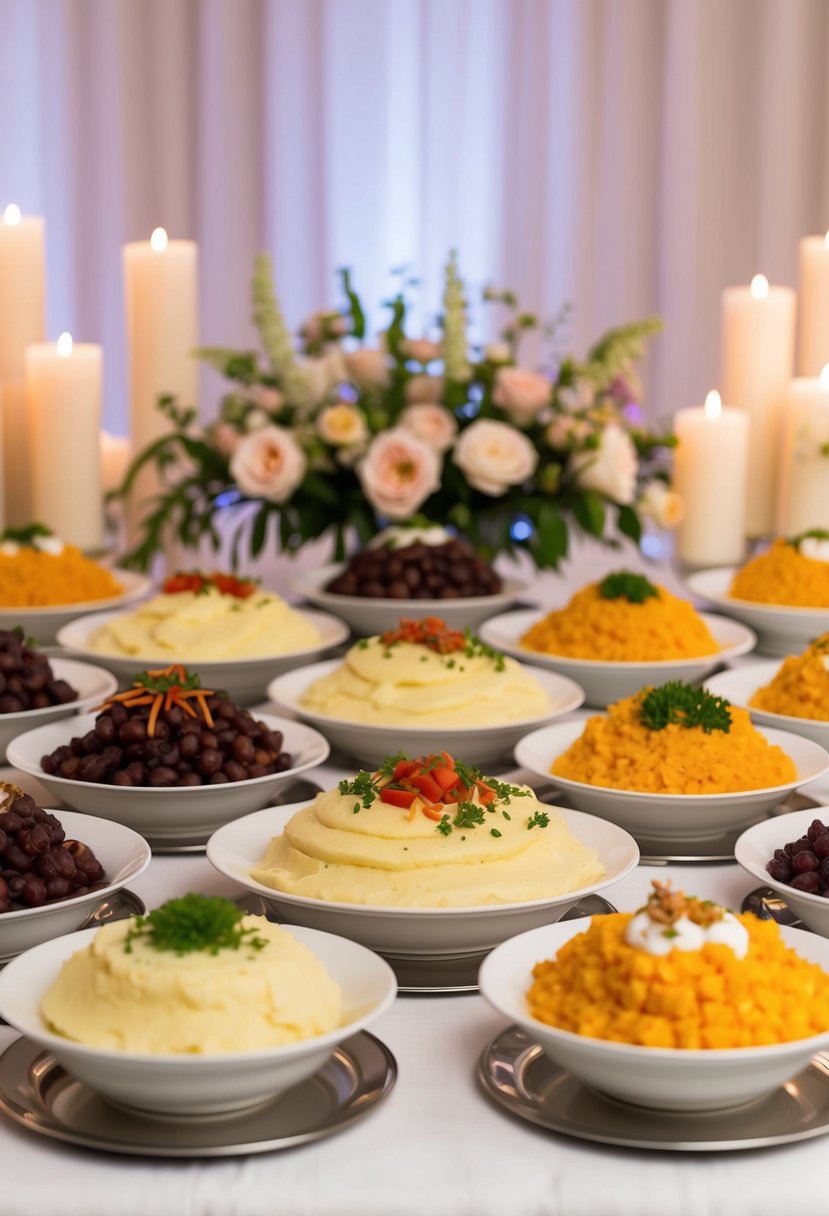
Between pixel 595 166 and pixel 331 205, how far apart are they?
3.21 feet

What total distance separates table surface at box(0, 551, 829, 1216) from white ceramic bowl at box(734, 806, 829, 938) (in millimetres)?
318

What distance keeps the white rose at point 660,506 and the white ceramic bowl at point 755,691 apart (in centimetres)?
68

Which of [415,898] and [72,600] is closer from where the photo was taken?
[415,898]

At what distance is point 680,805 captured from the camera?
1652 millimetres

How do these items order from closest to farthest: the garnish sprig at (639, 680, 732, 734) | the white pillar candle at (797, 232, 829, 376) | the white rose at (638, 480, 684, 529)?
1. the garnish sprig at (639, 680, 732, 734)
2. the white rose at (638, 480, 684, 529)
3. the white pillar candle at (797, 232, 829, 376)

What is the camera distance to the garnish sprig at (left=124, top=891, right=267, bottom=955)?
1124 millimetres

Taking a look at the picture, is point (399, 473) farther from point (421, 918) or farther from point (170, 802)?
point (421, 918)

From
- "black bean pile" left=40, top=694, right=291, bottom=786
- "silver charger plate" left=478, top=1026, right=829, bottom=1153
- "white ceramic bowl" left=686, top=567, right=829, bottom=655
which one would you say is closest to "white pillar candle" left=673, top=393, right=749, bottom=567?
"white ceramic bowl" left=686, top=567, right=829, bottom=655

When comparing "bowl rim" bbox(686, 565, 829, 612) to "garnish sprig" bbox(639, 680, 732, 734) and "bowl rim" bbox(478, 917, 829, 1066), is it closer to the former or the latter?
"garnish sprig" bbox(639, 680, 732, 734)

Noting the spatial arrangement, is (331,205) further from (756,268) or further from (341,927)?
(341,927)

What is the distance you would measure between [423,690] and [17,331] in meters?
1.60

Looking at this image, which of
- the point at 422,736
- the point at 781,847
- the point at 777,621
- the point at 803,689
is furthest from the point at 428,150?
the point at 781,847

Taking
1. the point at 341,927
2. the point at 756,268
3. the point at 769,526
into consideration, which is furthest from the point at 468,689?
the point at 756,268

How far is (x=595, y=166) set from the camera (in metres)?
5.46
